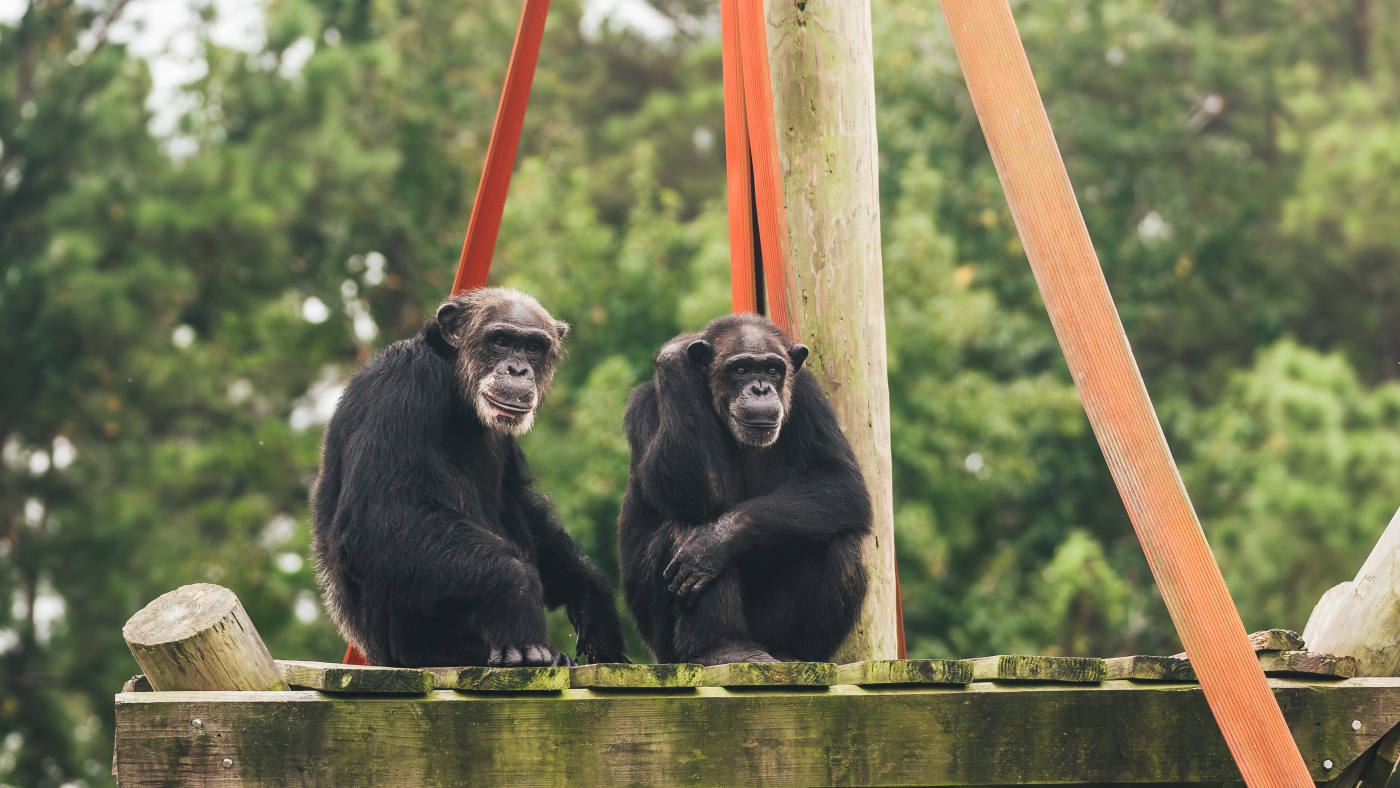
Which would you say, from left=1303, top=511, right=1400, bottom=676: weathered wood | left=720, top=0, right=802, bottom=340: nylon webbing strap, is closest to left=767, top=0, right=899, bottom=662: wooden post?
left=720, top=0, right=802, bottom=340: nylon webbing strap

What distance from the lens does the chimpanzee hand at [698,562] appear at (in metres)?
5.86

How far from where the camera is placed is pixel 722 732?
15.4 ft

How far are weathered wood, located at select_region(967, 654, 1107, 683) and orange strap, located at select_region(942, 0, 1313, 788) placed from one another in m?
0.39

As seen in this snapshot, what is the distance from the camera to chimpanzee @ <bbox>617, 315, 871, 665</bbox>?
5.91 m

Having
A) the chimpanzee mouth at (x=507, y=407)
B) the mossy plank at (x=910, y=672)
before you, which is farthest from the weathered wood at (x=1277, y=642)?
the chimpanzee mouth at (x=507, y=407)

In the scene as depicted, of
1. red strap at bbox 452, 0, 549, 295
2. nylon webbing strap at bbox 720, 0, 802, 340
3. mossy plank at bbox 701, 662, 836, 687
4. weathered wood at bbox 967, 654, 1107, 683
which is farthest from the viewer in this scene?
red strap at bbox 452, 0, 549, 295

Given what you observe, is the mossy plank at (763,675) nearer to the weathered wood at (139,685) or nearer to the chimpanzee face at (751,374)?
the chimpanzee face at (751,374)

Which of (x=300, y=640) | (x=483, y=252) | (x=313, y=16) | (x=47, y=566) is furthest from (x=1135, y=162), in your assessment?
(x=483, y=252)

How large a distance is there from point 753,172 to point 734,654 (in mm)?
1854

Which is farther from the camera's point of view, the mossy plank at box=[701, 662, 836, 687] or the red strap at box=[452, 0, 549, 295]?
the red strap at box=[452, 0, 549, 295]

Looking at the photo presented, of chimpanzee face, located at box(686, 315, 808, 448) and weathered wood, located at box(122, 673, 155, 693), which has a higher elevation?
chimpanzee face, located at box(686, 315, 808, 448)

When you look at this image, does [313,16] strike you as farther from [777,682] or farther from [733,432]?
[777,682]

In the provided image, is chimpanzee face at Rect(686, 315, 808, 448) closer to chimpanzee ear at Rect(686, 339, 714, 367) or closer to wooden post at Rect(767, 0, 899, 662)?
chimpanzee ear at Rect(686, 339, 714, 367)

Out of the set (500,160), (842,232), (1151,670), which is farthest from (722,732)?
(500,160)
